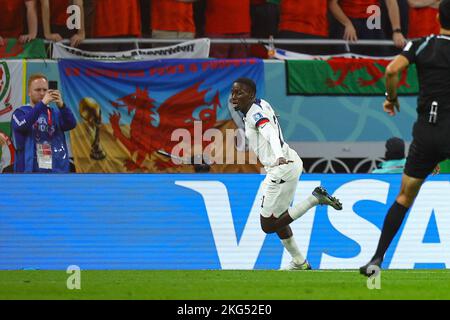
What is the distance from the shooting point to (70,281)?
1102cm

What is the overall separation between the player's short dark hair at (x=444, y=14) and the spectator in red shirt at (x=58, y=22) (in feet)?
31.4

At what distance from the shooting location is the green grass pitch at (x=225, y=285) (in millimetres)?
9492

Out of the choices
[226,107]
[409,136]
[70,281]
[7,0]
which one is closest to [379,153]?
[409,136]

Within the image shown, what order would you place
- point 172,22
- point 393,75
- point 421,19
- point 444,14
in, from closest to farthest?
point 393,75 < point 444,14 < point 172,22 < point 421,19

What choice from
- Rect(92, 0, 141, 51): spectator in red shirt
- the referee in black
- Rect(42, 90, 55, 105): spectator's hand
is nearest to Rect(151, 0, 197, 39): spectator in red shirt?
Rect(92, 0, 141, 51): spectator in red shirt

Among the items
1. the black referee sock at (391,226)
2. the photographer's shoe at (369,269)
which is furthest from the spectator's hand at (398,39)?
→ the photographer's shoe at (369,269)

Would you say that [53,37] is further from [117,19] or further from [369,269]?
[369,269]

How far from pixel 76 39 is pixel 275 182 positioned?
6249 mm

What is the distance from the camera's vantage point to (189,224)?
14.3m

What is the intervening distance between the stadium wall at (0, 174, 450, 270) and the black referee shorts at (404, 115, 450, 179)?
4.50 m

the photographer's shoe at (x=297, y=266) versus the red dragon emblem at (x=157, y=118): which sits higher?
the red dragon emblem at (x=157, y=118)

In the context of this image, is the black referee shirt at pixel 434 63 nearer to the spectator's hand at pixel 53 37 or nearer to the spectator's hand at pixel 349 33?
the spectator's hand at pixel 349 33

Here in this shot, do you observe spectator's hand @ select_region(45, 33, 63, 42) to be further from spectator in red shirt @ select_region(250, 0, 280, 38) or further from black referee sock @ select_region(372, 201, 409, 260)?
black referee sock @ select_region(372, 201, 409, 260)

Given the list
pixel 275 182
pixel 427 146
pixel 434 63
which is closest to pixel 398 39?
pixel 275 182
